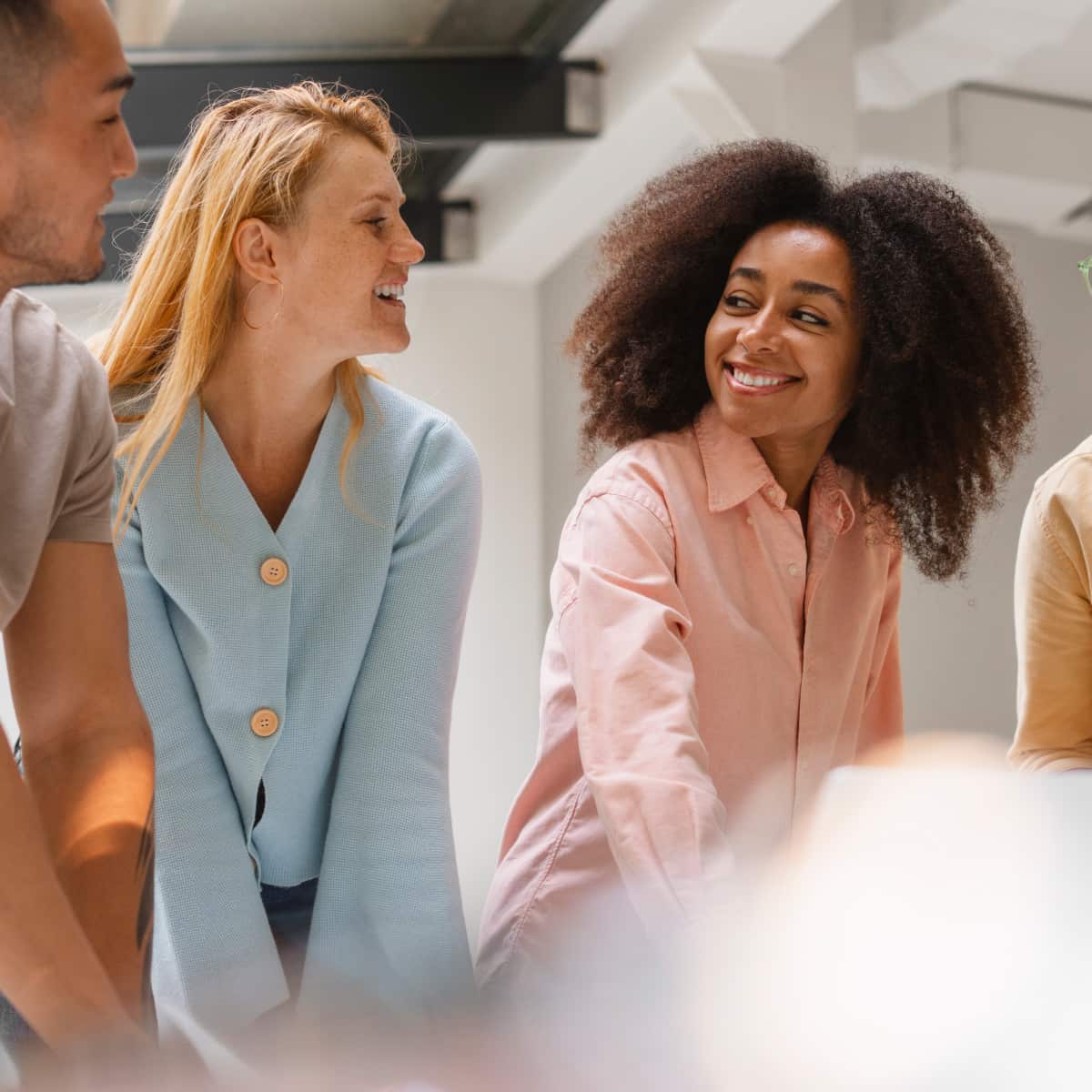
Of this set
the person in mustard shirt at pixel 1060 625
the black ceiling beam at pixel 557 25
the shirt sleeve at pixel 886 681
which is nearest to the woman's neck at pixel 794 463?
the shirt sleeve at pixel 886 681

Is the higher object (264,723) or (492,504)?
(492,504)

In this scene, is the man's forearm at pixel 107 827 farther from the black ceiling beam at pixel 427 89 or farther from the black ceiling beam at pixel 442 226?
the black ceiling beam at pixel 442 226

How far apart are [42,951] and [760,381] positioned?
3.33 feet

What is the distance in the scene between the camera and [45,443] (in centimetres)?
134

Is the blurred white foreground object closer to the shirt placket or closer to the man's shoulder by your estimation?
the shirt placket

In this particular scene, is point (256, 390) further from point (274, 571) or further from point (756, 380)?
point (756, 380)

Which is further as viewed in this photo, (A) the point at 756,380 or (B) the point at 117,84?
(A) the point at 756,380

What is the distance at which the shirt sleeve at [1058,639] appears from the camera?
1.78m

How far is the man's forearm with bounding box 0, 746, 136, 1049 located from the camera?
1.08 metres

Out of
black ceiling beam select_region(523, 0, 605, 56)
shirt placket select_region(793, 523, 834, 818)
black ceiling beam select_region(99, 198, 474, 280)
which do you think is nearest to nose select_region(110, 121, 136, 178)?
shirt placket select_region(793, 523, 834, 818)

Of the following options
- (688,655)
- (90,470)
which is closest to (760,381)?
(688,655)

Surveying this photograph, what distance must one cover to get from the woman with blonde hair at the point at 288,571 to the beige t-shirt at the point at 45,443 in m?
0.24

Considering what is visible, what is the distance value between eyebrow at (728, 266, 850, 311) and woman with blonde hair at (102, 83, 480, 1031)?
1.30 ft

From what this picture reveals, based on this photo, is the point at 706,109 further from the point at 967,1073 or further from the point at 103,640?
the point at 967,1073
